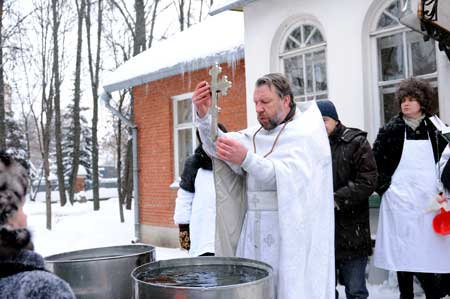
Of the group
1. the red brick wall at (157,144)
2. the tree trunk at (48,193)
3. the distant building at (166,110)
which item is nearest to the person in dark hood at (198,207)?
the distant building at (166,110)

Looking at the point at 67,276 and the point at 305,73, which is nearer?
the point at 67,276

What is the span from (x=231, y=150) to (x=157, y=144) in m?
8.34

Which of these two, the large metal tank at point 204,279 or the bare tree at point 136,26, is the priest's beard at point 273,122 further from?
the bare tree at point 136,26

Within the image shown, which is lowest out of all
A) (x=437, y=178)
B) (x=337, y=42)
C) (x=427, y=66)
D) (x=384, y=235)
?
(x=384, y=235)

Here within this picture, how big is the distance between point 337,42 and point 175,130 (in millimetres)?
4949

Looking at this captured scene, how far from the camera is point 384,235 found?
427cm

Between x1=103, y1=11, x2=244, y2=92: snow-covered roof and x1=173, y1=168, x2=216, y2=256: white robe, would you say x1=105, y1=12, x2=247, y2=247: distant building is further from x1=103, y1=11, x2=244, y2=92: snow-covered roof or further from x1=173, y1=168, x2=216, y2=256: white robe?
x1=173, y1=168, x2=216, y2=256: white robe

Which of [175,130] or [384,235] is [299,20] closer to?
[384,235]

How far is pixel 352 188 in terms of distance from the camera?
12.3ft

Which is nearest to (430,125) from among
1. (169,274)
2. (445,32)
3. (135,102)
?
(445,32)

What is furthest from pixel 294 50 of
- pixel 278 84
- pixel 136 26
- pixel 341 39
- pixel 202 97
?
pixel 136 26

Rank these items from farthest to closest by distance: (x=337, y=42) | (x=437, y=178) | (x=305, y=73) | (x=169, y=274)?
(x=305, y=73)
(x=337, y=42)
(x=437, y=178)
(x=169, y=274)

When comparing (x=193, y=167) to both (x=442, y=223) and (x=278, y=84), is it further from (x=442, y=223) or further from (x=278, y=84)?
(x=442, y=223)

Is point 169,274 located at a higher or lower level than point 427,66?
lower
